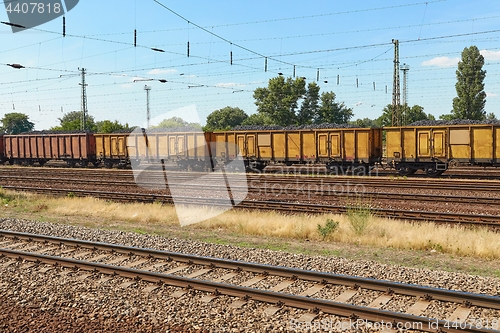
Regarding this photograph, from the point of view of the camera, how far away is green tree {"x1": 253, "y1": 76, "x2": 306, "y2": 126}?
77.2 metres

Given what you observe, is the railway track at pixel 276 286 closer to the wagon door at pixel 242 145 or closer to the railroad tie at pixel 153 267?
the railroad tie at pixel 153 267

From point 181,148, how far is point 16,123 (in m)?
111

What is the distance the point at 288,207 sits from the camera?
16.1 metres

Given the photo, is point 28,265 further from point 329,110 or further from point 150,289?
point 329,110

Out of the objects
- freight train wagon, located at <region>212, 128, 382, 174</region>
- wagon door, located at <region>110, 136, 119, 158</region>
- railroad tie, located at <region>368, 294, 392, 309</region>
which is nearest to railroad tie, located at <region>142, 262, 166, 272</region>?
railroad tie, located at <region>368, 294, 392, 309</region>

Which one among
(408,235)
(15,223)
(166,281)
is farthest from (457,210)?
(15,223)

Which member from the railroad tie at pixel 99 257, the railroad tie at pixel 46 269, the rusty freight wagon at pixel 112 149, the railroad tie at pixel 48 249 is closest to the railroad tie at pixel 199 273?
the railroad tie at pixel 99 257

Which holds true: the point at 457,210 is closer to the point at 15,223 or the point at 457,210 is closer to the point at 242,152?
the point at 15,223

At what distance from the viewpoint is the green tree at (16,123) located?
406 feet

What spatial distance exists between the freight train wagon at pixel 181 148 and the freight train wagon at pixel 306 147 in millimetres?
812

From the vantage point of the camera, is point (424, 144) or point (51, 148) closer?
point (424, 144)

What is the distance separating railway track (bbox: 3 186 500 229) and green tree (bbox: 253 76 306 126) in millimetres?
58073

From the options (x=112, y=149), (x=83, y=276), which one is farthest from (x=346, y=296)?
(x=112, y=149)

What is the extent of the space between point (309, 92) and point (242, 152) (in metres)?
53.6
